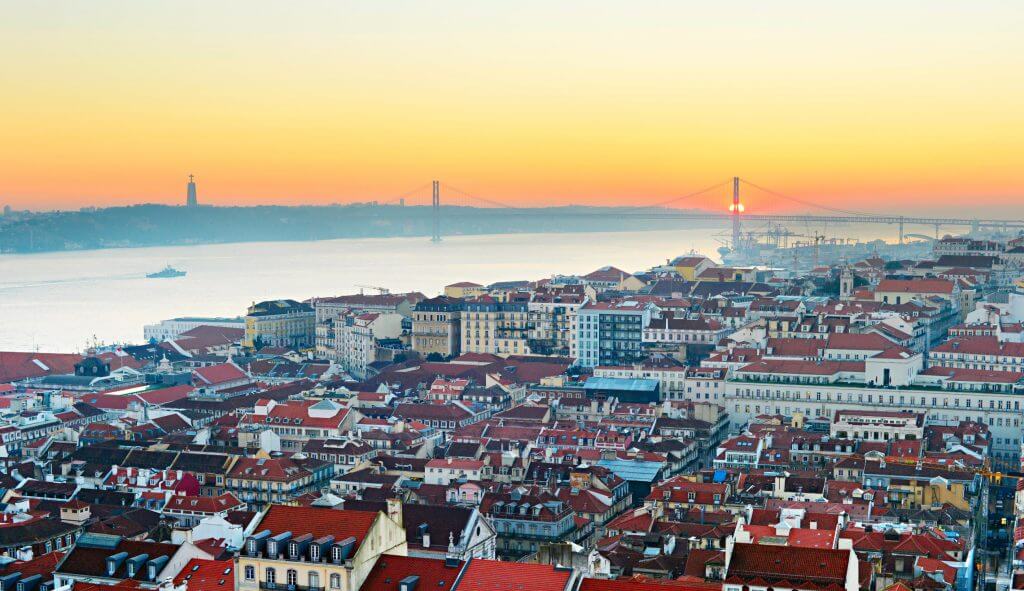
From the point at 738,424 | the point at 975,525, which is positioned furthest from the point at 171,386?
the point at 975,525

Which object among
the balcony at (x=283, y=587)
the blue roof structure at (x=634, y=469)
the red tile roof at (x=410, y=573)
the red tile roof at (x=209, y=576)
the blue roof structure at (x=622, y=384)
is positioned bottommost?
the blue roof structure at (x=634, y=469)

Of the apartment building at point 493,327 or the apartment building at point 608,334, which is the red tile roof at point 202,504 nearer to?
the apartment building at point 608,334

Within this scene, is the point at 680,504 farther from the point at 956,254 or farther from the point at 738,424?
the point at 956,254

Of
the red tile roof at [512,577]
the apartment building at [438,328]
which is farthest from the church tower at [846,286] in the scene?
the red tile roof at [512,577]

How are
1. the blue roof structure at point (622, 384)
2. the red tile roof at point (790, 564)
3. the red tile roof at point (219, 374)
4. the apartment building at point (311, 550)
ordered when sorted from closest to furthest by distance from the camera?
the red tile roof at point (790, 564)
the apartment building at point (311, 550)
the blue roof structure at point (622, 384)
the red tile roof at point (219, 374)

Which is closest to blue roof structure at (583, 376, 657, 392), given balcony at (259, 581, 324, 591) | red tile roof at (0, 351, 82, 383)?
red tile roof at (0, 351, 82, 383)

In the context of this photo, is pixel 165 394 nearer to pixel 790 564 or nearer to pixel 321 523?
pixel 321 523

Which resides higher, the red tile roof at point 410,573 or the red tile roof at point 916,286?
the red tile roof at point 916,286

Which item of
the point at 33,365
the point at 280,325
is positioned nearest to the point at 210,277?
the point at 280,325
